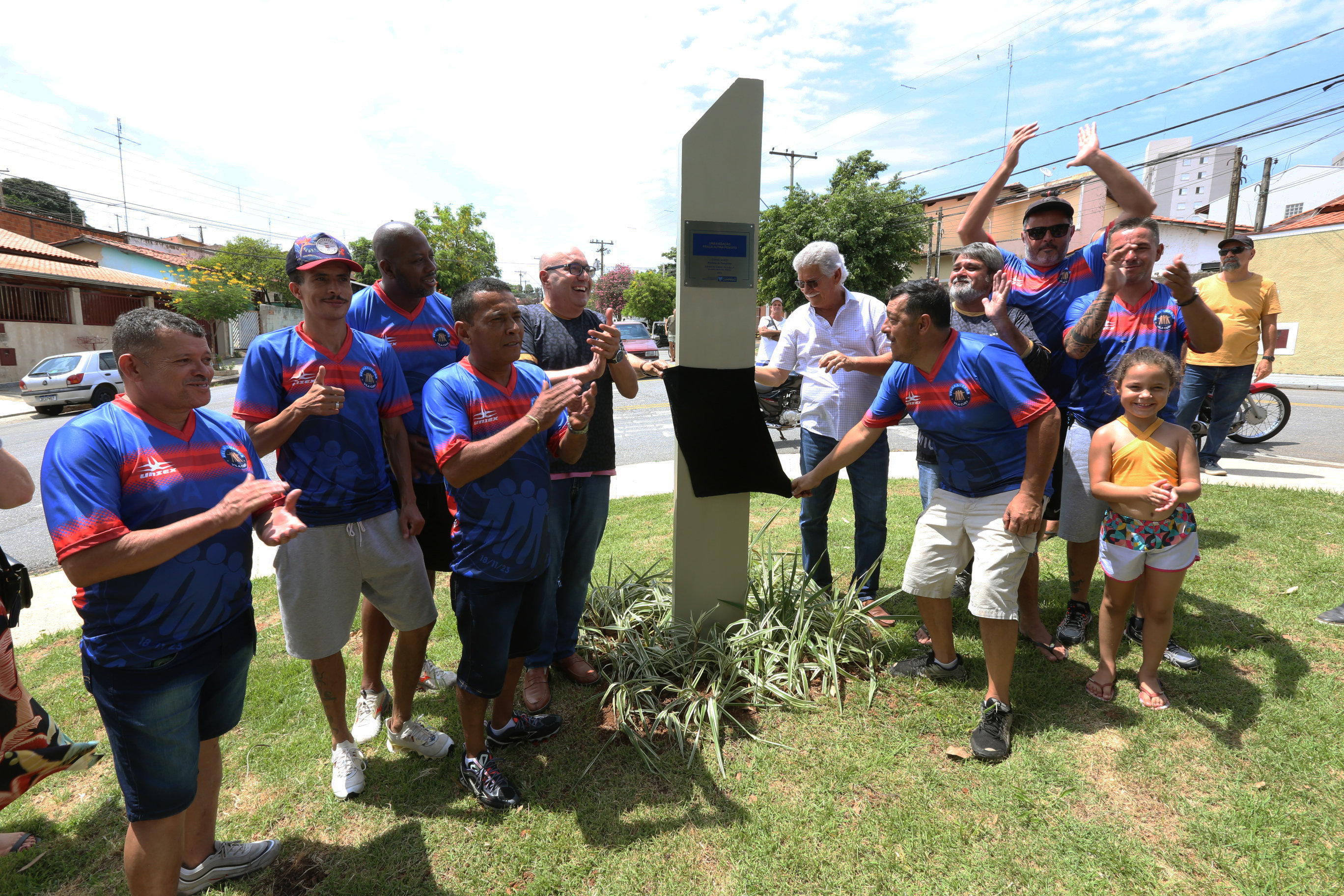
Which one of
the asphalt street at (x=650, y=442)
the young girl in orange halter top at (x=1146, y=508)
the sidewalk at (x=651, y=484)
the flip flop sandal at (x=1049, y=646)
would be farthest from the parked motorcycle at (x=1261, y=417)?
the young girl in orange halter top at (x=1146, y=508)

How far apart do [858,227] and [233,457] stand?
26100 millimetres

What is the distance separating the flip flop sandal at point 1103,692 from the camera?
123 inches

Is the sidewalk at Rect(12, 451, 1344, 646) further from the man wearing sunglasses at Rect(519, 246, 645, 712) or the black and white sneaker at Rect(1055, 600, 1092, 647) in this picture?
the black and white sneaker at Rect(1055, 600, 1092, 647)

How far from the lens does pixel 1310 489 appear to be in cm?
592

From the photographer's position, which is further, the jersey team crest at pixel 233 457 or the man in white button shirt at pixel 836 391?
the man in white button shirt at pixel 836 391

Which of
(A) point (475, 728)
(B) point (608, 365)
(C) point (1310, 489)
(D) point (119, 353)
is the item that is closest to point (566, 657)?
(A) point (475, 728)

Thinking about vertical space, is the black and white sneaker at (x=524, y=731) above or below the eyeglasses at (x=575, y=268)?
below

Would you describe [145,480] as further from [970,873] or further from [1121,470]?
[1121,470]

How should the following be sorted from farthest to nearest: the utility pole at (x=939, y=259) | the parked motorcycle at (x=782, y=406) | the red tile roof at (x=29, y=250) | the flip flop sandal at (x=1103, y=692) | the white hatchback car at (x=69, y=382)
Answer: the utility pole at (x=939, y=259) < the red tile roof at (x=29, y=250) < the white hatchback car at (x=69, y=382) < the parked motorcycle at (x=782, y=406) < the flip flop sandal at (x=1103, y=692)

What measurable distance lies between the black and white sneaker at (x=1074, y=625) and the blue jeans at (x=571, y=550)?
2.62 meters

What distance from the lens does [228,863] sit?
233 centimetres

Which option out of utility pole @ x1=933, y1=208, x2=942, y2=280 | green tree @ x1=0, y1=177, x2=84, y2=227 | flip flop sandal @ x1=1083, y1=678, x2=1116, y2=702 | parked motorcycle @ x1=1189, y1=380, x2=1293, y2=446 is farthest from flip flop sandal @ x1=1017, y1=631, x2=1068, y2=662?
green tree @ x1=0, y1=177, x2=84, y2=227

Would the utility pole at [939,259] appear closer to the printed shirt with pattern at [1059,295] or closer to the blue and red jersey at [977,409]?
the printed shirt with pattern at [1059,295]

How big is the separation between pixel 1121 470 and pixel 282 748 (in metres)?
4.06
